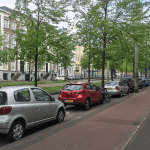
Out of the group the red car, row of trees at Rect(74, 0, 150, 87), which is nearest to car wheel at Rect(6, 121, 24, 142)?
the red car

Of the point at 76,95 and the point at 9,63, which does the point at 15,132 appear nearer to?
the point at 76,95

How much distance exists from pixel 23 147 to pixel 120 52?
14.5 metres

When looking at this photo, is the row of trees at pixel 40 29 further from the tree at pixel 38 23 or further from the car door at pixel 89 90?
the car door at pixel 89 90

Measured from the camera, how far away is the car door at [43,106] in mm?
5867

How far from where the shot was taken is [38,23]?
Answer: 618 inches

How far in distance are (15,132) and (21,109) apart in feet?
1.96

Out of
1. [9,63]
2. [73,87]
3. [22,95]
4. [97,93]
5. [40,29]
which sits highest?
Answer: [40,29]

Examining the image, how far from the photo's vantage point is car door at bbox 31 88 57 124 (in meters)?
5.87

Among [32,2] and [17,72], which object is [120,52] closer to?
[32,2]

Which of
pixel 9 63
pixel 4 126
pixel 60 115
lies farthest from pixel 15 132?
pixel 9 63

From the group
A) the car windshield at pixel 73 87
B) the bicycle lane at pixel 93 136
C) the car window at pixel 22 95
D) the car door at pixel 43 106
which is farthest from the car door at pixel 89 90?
the car window at pixel 22 95

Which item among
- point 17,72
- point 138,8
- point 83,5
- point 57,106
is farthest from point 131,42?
point 17,72

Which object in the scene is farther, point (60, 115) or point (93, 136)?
point (60, 115)

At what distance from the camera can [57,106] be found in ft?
22.7
